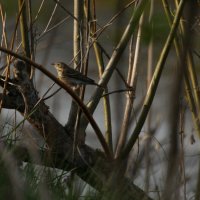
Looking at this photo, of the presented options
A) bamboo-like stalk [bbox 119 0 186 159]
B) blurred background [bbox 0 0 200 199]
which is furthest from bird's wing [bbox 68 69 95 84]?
bamboo-like stalk [bbox 119 0 186 159]

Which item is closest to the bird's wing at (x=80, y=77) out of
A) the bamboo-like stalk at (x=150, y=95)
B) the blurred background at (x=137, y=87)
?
the blurred background at (x=137, y=87)

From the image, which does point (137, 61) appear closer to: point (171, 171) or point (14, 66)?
point (14, 66)

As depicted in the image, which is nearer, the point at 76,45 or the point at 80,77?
the point at 76,45

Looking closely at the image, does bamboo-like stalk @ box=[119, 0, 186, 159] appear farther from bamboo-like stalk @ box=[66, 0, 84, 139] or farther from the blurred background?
bamboo-like stalk @ box=[66, 0, 84, 139]

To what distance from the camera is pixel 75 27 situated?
13.6 ft

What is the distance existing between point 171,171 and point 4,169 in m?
1.78

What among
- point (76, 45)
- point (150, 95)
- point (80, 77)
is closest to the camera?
point (150, 95)

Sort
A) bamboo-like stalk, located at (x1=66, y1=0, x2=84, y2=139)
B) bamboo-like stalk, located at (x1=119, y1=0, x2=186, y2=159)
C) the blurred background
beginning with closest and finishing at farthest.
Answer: the blurred background, bamboo-like stalk, located at (x1=119, y1=0, x2=186, y2=159), bamboo-like stalk, located at (x1=66, y1=0, x2=84, y2=139)

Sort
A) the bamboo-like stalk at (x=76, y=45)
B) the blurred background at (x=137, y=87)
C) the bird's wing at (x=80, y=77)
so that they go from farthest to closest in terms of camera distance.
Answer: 1. the bamboo-like stalk at (x=76, y=45)
2. the bird's wing at (x=80, y=77)
3. the blurred background at (x=137, y=87)

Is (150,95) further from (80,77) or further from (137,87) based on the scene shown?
(80,77)

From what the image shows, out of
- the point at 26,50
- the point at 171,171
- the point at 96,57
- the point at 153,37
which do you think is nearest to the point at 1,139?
the point at 26,50

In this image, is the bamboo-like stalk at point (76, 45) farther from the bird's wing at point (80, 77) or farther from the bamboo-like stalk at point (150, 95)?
the bamboo-like stalk at point (150, 95)

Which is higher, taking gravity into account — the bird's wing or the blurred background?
the bird's wing

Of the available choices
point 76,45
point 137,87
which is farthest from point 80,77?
point 137,87
